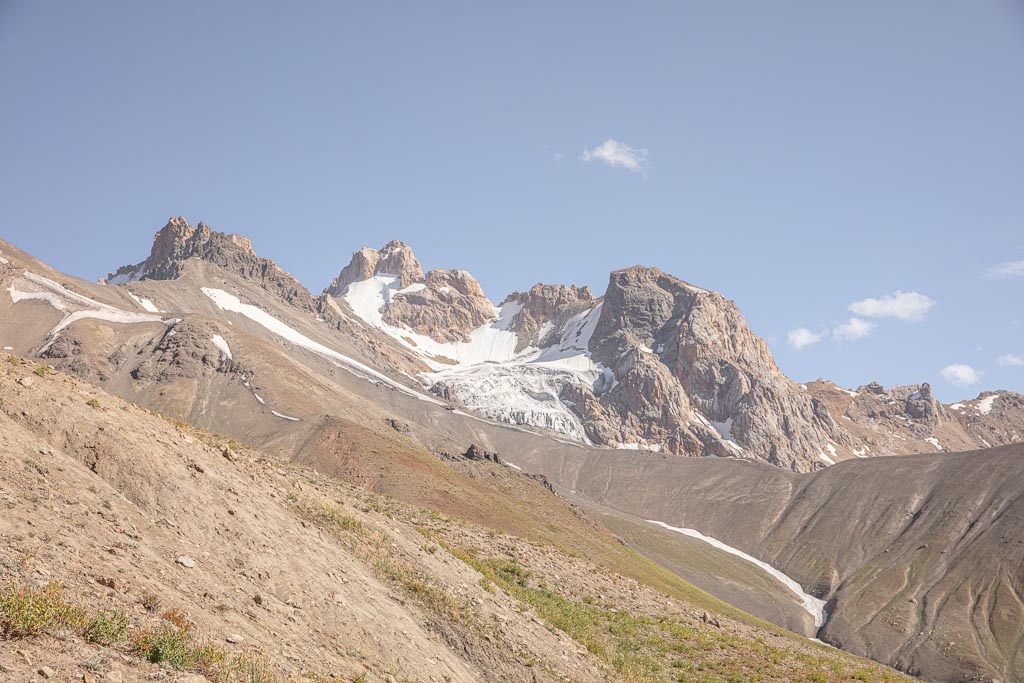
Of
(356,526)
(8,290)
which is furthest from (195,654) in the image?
(8,290)

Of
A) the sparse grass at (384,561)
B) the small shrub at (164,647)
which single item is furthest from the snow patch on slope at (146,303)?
the small shrub at (164,647)

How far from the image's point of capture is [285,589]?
14469mm

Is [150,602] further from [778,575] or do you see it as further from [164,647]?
[778,575]

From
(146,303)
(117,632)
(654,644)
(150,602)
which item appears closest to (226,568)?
(150,602)

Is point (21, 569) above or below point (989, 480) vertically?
below

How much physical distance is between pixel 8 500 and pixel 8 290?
145217mm

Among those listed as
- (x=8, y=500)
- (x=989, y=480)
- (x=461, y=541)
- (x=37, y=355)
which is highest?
(x=989, y=480)

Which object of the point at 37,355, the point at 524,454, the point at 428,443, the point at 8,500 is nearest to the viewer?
the point at 8,500

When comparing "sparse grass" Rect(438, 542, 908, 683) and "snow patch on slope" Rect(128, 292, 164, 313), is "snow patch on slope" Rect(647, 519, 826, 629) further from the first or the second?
"snow patch on slope" Rect(128, 292, 164, 313)

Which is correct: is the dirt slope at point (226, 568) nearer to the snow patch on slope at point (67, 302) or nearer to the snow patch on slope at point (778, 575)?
the snow patch on slope at point (778, 575)

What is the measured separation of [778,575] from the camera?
12062 cm

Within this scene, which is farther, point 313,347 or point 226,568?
point 313,347

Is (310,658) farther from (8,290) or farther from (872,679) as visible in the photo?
(8,290)

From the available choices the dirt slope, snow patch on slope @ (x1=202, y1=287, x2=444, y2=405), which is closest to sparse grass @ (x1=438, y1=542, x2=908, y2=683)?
the dirt slope
